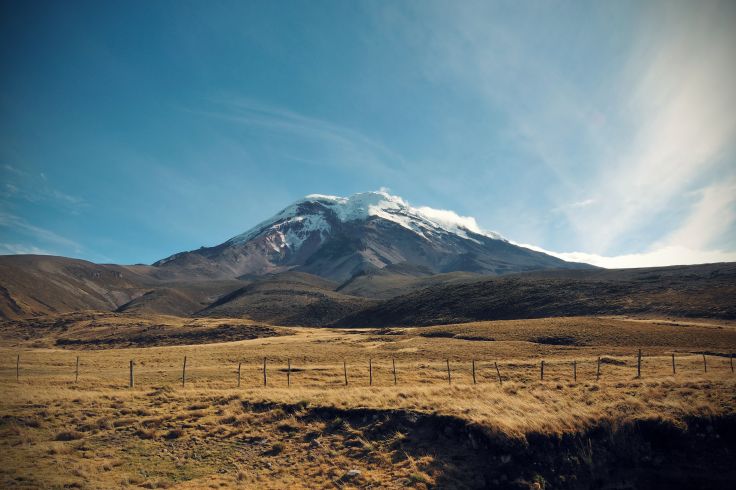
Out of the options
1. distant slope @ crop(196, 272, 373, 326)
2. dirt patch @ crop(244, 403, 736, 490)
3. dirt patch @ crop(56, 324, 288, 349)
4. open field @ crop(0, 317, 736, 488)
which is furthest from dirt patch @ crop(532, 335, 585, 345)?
distant slope @ crop(196, 272, 373, 326)

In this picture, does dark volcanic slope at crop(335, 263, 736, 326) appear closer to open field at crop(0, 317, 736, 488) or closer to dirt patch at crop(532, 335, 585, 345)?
dirt patch at crop(532, 335, 585, 345)

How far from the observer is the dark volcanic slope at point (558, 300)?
84.2 metres

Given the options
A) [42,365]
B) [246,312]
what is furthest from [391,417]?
[246,312]

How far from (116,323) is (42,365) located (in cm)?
8081

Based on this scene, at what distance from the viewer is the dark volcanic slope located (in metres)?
84.2

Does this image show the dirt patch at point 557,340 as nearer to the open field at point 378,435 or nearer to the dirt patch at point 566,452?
the open field at point 378,435

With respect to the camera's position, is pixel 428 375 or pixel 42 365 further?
pixel 42 365

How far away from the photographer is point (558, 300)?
109m

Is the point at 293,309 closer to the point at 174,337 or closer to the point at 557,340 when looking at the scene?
the point at 174,337

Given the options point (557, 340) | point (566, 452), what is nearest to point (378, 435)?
point (566, 452)

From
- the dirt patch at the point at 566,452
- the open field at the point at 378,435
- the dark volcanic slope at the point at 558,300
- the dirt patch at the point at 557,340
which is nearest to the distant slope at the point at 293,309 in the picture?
the dark volcanic slope at the point at 558,300

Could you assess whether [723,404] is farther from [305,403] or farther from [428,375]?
[305,403]

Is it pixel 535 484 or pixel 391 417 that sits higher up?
pixel 391 417

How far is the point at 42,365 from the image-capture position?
48.9 metres
